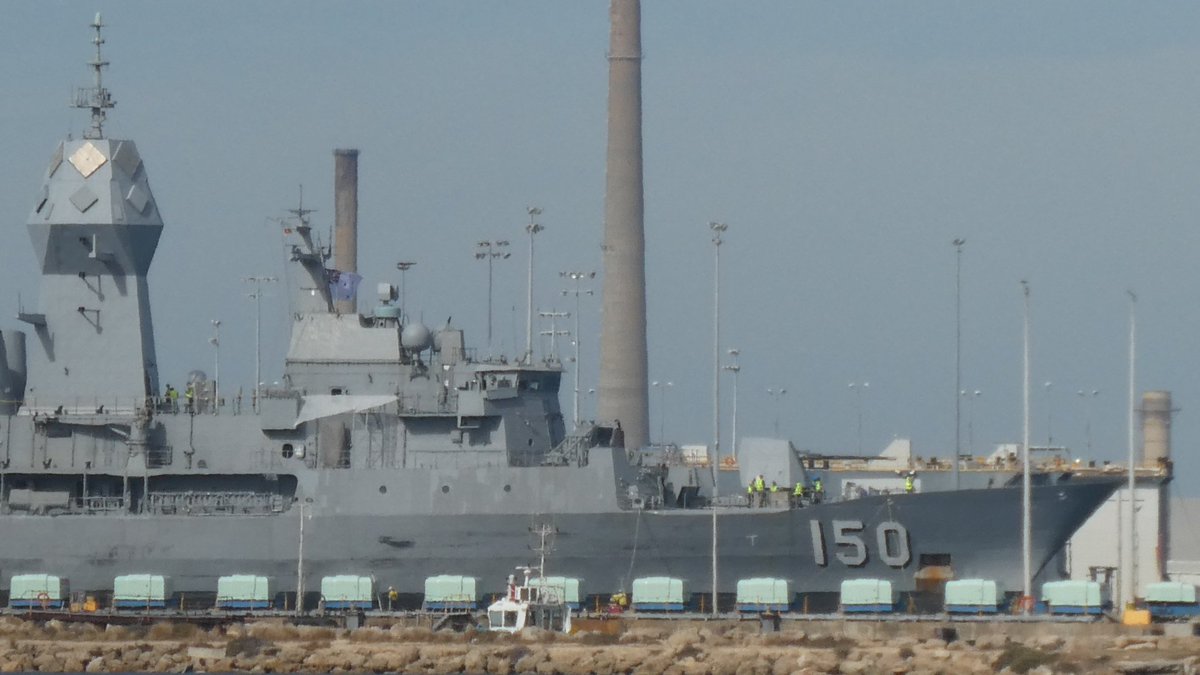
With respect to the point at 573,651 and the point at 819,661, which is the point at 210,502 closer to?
the point at 573,651

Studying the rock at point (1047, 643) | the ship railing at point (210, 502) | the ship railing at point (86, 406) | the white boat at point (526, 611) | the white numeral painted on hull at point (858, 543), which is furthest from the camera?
the ship railing at point (86, 406)

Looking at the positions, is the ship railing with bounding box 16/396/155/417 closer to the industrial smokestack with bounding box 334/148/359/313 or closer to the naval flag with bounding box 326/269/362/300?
the naval flag with bounding box 326/269/362/300

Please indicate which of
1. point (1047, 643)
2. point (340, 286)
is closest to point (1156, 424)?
point (340, 286)

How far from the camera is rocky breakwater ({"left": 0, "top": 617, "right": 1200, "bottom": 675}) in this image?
39.5 meters

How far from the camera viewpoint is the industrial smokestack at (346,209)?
89500mm

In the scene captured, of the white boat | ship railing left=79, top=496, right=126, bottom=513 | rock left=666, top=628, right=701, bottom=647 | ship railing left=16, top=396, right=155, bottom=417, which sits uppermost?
ship railing left=16, top=396, right=155, bottom=417

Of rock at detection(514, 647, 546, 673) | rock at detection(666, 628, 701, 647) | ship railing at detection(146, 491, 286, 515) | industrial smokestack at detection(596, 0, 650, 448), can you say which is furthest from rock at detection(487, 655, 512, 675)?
industrial smokestack at detection(596, 0, 650, 448)

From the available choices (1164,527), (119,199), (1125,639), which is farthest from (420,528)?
(1164,527)

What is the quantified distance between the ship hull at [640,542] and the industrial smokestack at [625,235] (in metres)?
23.4

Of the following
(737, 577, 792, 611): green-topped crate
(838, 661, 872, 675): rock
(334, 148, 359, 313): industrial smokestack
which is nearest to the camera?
(838, 661, 872, 675): rock

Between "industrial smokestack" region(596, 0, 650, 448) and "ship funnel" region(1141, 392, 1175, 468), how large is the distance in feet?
49.5

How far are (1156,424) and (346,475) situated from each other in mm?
30825

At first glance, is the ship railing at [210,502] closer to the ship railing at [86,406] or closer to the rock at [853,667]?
the ship railing at [86,406]

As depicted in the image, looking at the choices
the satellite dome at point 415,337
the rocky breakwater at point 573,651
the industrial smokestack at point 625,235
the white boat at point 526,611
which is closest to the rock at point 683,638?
the rocky breakwater at point 573,651
